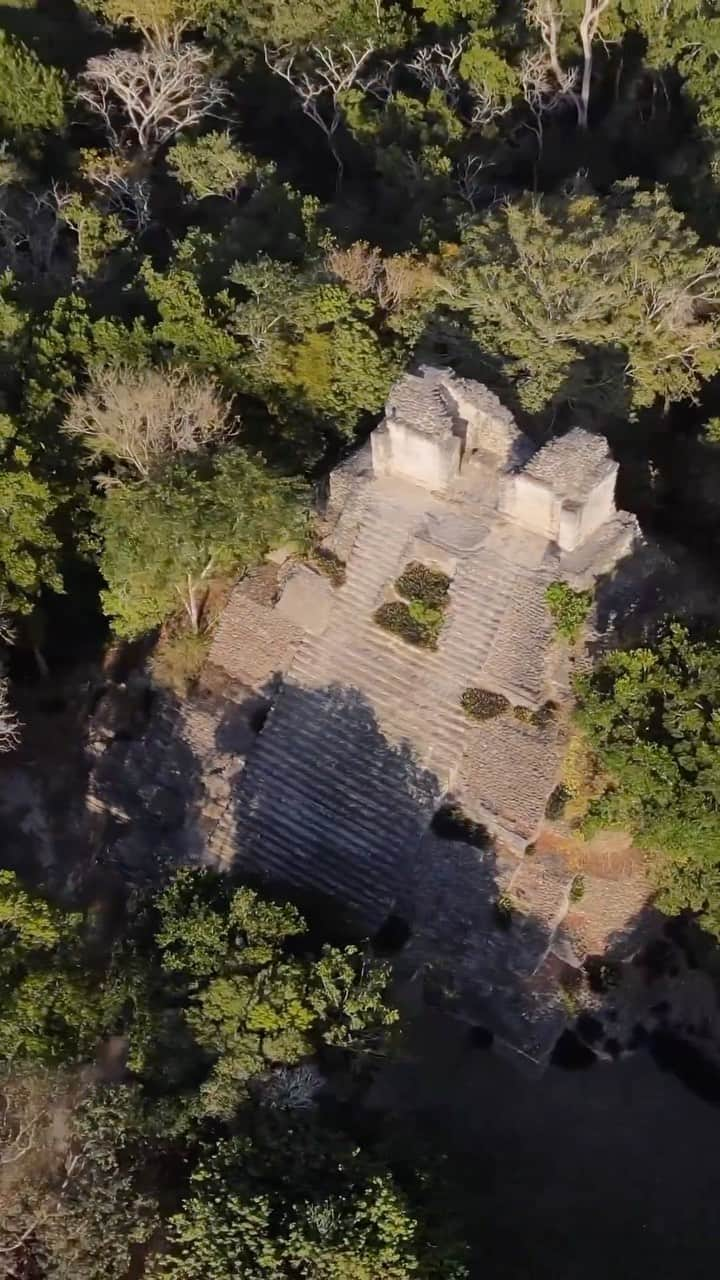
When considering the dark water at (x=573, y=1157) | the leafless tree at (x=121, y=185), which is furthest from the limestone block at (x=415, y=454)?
the leafless tree at (x=121, y=185)

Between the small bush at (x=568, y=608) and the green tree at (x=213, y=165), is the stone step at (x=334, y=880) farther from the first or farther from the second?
the green tree at (x=213, y=165)

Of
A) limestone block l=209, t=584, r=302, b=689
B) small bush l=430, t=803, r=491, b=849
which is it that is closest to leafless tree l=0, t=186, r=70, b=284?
limestone block l=209, t=584, r=302, b=689

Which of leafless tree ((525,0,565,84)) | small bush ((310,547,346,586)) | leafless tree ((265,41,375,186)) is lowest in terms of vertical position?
small bush ((310,547,346,586))

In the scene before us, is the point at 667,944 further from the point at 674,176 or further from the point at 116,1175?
the point at 674,176

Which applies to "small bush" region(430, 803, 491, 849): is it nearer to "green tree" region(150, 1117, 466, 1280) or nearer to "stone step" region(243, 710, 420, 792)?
"stone step" region(243, 710, 420, 792)

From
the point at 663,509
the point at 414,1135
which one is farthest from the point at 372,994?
the point at 663,509
